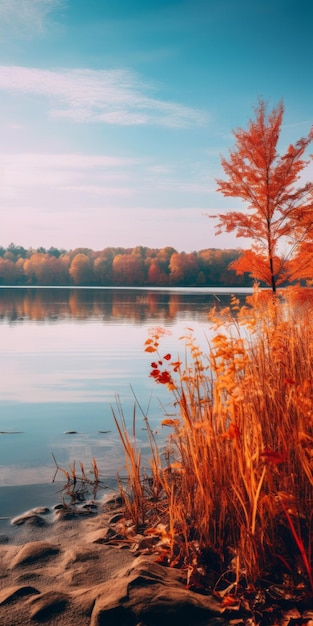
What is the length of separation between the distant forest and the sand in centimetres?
13746

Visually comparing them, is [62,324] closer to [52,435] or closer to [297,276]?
[297,276]

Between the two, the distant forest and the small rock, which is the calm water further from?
the distant forest

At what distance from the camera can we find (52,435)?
369 inches

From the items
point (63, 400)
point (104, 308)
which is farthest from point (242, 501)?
point (104, 308)

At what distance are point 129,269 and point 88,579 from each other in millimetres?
146667

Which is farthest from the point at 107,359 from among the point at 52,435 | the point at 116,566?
the point at 116,566

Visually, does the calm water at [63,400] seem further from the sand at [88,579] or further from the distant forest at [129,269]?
the distant forest at [129,269]

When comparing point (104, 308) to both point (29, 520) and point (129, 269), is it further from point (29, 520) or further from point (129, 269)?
point (129, 269)

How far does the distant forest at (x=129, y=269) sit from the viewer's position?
146 metres

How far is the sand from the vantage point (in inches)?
138

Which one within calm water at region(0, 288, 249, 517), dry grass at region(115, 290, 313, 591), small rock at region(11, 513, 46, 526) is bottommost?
calm water at region(0, 288, 249, 517)

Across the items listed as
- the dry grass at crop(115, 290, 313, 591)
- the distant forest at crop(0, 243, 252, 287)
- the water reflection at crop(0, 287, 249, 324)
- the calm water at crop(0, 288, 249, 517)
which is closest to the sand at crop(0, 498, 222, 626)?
the dry grass at crop(115, 290, 313, 591)

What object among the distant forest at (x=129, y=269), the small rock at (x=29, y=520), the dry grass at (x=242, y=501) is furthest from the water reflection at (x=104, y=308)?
the distant forest at (x=129, y=269)

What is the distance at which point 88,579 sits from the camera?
417 centimetres
